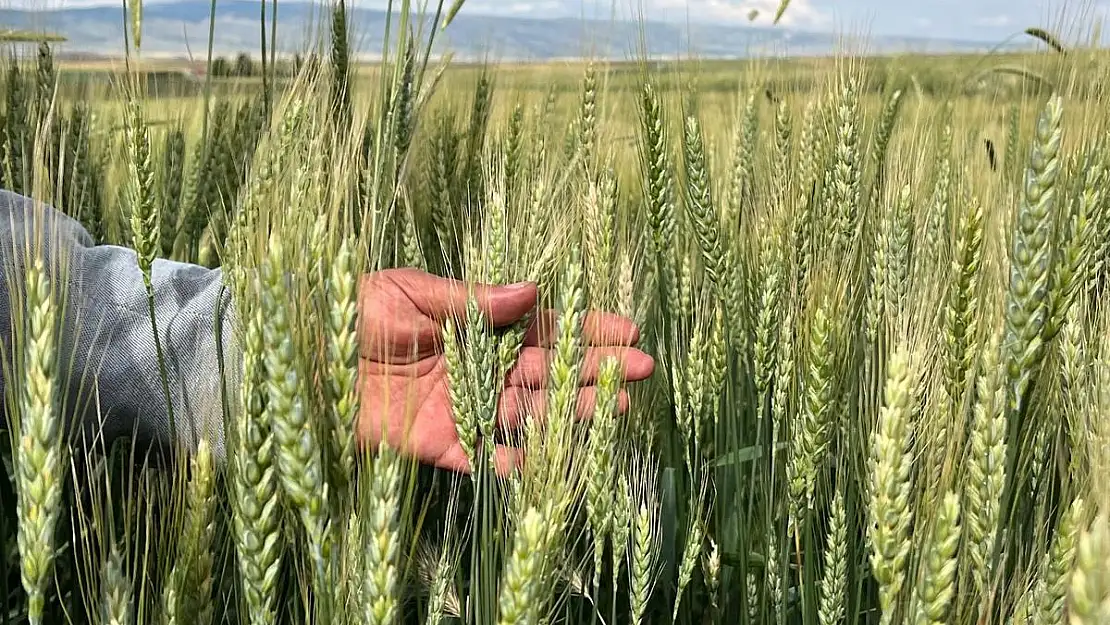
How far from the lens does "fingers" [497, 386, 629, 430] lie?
0.96 m

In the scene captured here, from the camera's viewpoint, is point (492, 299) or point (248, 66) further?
point (248, 66)

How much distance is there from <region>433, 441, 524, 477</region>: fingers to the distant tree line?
0.55 metres

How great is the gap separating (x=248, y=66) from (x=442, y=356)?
0.61 metres

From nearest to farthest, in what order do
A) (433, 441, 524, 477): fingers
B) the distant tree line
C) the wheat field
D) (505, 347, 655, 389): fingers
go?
the wheat field
(433, 441, 524, 477): fingers
(505, 347, 655, 389): fingers
the distant tree line

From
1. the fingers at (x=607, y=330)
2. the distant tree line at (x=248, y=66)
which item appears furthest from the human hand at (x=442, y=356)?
the distant tree line at (x=248, y=66)

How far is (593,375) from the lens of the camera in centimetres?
111

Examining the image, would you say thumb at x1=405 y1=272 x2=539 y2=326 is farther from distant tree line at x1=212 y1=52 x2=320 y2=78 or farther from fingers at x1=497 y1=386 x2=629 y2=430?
distant tree line at x1=212 y1=52 x2=320 y2=78

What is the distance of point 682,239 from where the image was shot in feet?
4.92

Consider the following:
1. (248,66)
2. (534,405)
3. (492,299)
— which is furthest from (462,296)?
(248,66)

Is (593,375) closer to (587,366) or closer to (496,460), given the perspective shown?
(587,366)

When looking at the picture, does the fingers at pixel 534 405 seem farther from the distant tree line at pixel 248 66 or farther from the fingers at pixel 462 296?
the distant tree line at pixel 248 66

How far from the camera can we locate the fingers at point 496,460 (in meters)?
0.90

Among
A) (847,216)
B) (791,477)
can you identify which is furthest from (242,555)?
(847,216)

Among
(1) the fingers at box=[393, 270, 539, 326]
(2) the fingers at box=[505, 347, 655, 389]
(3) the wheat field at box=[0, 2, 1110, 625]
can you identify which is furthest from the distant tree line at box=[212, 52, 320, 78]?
(2) the fingers at box=[505, 347, 655, 389]
